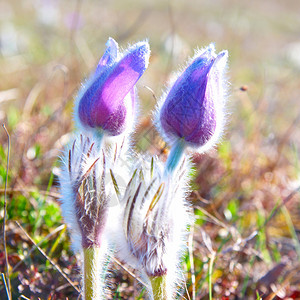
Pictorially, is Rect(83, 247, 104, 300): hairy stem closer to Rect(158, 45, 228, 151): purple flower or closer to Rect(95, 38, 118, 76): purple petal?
Rect(158, 45, 228, 151): purple flower

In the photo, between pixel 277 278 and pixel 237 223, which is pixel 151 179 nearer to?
pixel 277 278

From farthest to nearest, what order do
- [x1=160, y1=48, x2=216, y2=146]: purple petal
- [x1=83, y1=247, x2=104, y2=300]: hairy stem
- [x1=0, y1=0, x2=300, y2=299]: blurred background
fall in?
[x1=0, y1=0, x2=300, y2=299]: blurred background < [x1=83, y1=247, x2=104, y2=300]: hairy stem < [x1=160, y1=48, x2=216, y2=146]: purple petal

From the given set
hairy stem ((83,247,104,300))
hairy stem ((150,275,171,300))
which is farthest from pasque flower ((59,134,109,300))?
hairy stem ((150,275,171,300))

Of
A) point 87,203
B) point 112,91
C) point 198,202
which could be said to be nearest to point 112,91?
point 112,91

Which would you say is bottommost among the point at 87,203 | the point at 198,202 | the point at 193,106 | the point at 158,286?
the point at 198,202

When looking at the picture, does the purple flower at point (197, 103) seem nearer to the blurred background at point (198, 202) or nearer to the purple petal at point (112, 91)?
the purple petal at point (112, 91)

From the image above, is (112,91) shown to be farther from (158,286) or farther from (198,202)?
(198,202)

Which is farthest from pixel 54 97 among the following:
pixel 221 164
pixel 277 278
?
pixel 277 278

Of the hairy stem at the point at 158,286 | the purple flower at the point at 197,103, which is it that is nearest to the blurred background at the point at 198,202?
the hairy stem at the point at 158,286
